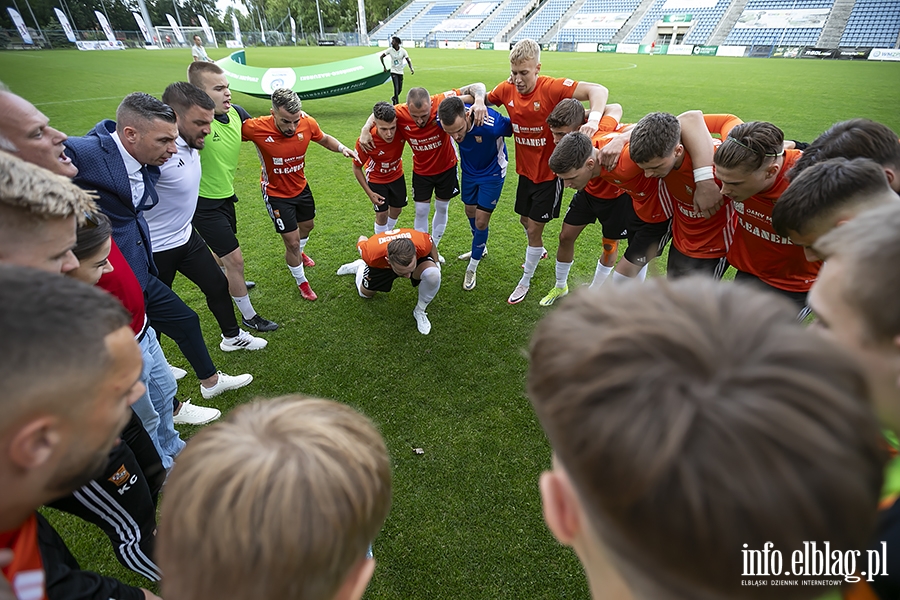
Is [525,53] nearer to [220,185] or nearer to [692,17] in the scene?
[220,185]

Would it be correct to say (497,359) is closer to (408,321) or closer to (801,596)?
(408,321)

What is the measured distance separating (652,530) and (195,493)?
0.74 meters

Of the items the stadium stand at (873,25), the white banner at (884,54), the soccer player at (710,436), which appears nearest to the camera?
the soccer player at (710,436)

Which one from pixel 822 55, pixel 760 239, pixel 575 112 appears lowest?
pixel 822 55

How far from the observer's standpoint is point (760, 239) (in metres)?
2.87

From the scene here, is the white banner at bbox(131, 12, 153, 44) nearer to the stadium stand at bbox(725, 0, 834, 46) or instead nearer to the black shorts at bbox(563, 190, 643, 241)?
the black shorts at bbox(563, 190, 643, 241)

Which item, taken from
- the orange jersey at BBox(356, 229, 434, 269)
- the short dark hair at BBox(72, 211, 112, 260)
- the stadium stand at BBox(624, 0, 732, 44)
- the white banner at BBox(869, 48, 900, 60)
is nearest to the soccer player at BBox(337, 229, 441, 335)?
the orange jersey at BBox(356, 229, 434, 269)

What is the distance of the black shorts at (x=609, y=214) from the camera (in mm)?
4176

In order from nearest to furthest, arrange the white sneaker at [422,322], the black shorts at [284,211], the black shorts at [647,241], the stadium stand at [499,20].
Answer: the black shorts at [647,241]
the white sneaker at [422,322]
the black shorts at [284,211]
the stadium stand at [499,20]

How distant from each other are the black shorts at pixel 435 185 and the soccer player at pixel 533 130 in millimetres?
964

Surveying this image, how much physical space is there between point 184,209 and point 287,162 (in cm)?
157

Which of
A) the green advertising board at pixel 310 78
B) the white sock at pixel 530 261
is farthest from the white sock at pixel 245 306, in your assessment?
the green advertising board at pixel 310 78

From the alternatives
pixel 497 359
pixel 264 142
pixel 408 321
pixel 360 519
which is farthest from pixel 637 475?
pixel 264 142

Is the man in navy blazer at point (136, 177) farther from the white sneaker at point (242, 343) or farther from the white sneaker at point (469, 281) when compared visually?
the white sneaker at point (469, 281)
